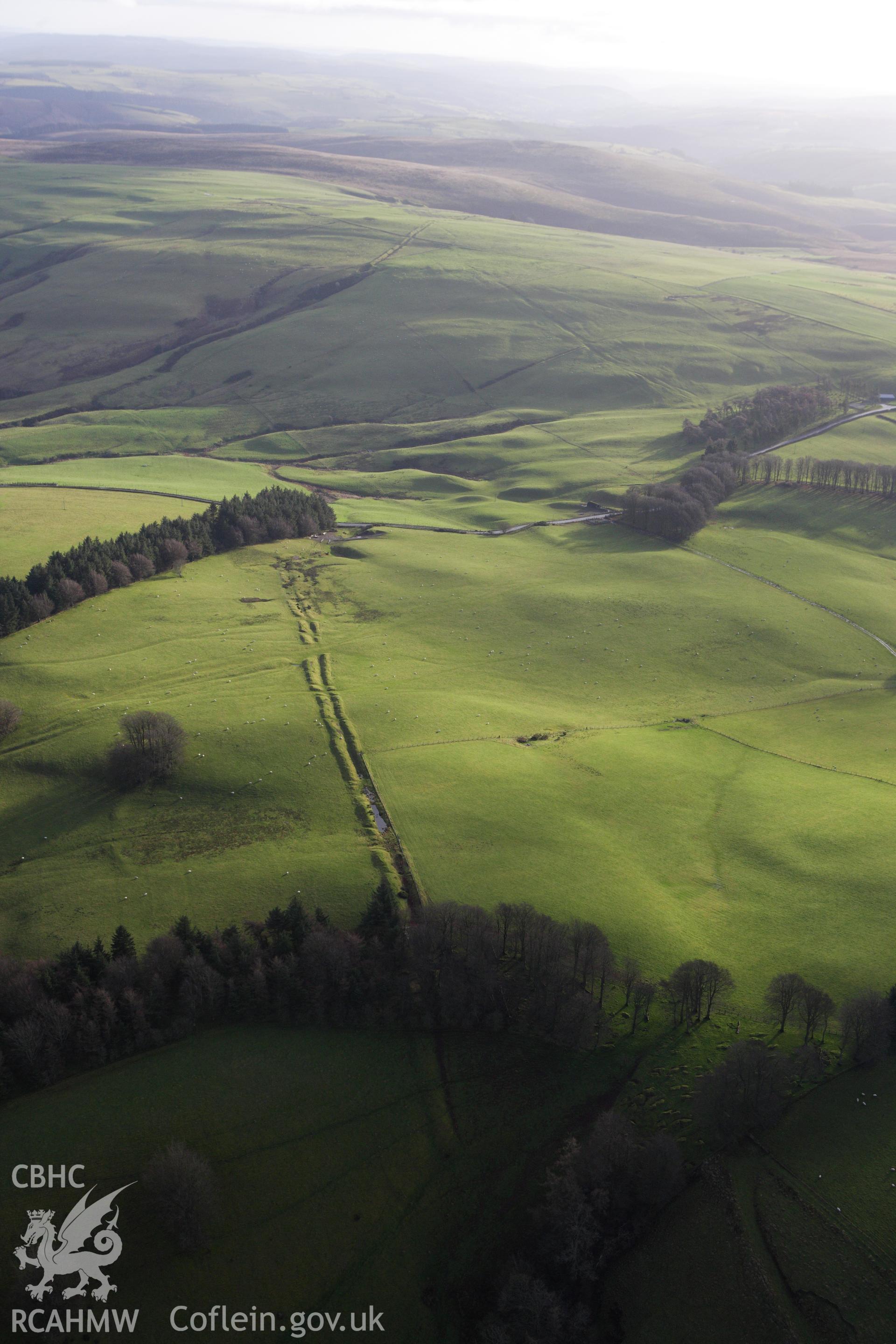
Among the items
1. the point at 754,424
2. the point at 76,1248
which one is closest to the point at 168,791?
the point at 76,1248

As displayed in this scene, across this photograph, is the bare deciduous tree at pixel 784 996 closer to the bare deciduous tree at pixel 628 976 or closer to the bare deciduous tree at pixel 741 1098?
the bare deciduous tree at pixel 741 1098

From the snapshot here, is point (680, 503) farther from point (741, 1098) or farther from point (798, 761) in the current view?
point (741, 1098)

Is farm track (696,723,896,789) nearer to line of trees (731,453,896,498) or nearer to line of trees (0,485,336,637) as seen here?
line of trees (0,485,336,637)

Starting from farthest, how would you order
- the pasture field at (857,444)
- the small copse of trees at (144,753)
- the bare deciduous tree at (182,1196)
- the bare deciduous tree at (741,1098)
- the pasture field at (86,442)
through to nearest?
the pasture field at (86,442)
the pasture field at (857,444)
the small copse of trees at (144,753)
the bare deciduous tree at (741,1098)
the bare deciduous tree at (182,1196)

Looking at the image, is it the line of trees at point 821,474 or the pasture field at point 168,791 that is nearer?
the pasture field at point 168,791

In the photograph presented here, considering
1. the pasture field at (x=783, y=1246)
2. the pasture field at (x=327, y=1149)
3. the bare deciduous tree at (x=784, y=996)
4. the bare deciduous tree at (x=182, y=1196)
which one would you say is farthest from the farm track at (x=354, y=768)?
the pasture field at (x=783, y=1246)
